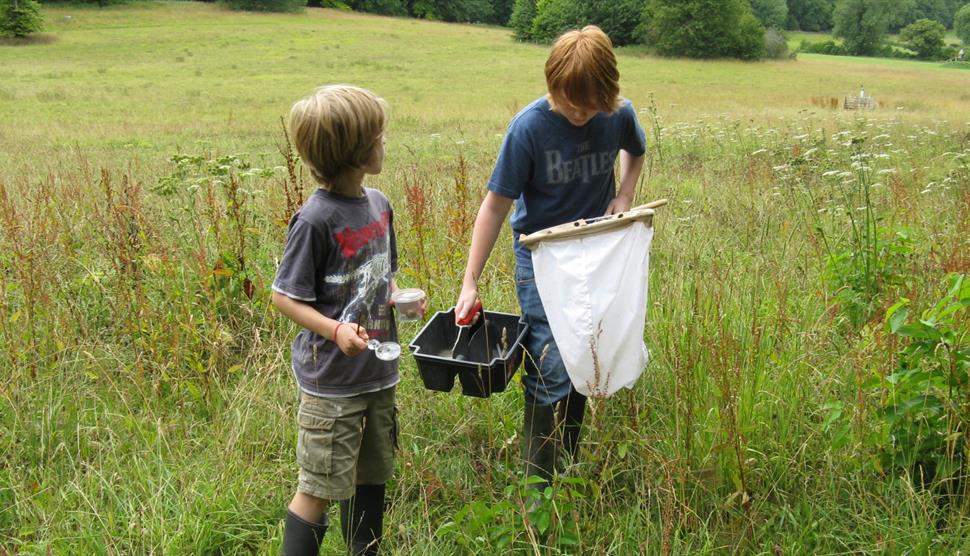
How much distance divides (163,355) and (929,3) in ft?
395

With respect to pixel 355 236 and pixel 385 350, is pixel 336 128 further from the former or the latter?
pixel 385 350

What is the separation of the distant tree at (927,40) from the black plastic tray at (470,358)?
86.9m

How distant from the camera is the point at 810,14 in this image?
99.9 metres

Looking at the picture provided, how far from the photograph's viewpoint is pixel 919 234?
14.5 ft

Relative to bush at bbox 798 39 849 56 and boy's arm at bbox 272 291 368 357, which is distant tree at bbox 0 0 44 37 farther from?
bush at bbox 798 39 849 56

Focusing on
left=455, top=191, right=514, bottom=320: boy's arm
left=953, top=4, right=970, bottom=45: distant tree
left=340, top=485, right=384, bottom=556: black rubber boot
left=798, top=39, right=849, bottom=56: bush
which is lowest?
left=340, top=485, right=384, bottom=556: black rubber boot

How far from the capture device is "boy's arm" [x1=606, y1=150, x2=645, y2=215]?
8.60ft

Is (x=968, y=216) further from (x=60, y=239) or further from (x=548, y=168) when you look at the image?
(x=60, y=239)

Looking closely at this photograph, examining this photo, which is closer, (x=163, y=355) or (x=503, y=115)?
(x=163, y=355)

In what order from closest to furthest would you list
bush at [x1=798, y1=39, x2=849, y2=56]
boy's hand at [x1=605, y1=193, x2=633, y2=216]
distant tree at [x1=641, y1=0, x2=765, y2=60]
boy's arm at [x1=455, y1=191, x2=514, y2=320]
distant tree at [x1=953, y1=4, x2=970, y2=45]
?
boy's arm at [x1=455, y1=191, x2=514, y2=320], boy's hand at [x1=605, y1=193, x2=633, y2=216], distant tree at [x1=641, y1=0, x2=765, y2=60], bush at [x1=798, y1=39, x2=849, y2=56], distant tree at [x1=953, y1=4, x2=970, y2=45]

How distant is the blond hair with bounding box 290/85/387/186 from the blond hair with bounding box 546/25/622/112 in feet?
1.92

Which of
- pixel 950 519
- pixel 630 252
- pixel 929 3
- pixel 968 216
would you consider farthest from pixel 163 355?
pixel 929 3

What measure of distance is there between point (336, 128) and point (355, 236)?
320 millimetres

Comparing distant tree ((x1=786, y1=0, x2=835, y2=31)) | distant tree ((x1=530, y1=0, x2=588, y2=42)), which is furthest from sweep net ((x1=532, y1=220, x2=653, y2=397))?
distant tree ((x1=786, y1=0, x2=835, y2=31))
